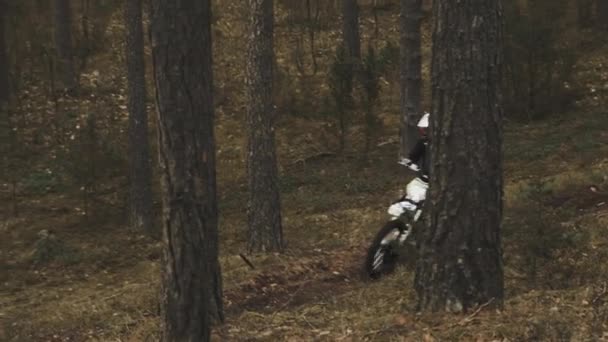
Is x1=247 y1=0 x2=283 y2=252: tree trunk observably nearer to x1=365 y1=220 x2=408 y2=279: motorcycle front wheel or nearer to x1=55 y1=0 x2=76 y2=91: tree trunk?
x1=365 y1=220 x2=408 y2=279: motorcycle front wheel

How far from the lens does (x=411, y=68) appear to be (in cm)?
1319

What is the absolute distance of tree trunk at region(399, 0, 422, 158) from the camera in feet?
43.0

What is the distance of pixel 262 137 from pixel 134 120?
4463 millimetres

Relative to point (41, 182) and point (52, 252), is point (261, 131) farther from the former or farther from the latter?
point (41, 182)

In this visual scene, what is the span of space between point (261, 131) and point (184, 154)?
5019 millimetres

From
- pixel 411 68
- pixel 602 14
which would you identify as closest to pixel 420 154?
pixel 411 68

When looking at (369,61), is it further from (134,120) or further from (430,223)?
(430,223)

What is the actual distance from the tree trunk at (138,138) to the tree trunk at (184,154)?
8.48 metres

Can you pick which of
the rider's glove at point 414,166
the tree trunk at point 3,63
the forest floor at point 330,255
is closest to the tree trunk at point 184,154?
the forest floor at point 330,255

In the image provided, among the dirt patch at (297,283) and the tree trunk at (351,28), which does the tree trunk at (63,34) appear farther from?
the dirt patch at (297,283)

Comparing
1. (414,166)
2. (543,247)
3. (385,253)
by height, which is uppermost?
(414,166)

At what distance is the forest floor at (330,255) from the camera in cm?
557

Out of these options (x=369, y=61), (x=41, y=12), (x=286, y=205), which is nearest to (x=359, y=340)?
(x=286, y=205)

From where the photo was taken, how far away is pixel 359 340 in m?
5.30
